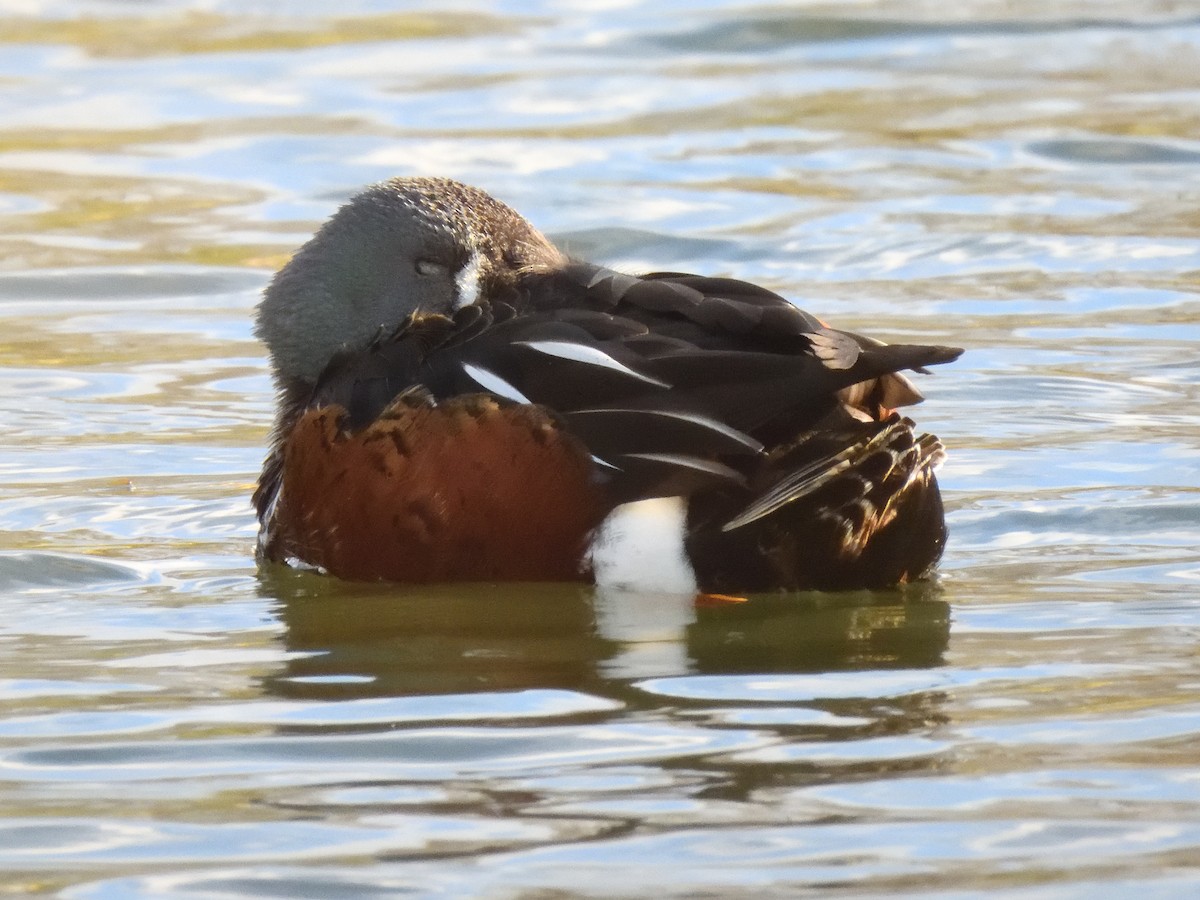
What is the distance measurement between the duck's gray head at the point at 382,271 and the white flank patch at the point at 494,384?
78 cm

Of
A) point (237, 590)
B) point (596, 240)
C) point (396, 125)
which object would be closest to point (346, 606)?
point (237, 590)

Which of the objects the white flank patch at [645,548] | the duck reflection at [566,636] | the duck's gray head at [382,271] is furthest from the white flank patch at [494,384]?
the duck's gray head at [382,271]

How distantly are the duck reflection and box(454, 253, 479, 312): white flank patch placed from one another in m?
0.96

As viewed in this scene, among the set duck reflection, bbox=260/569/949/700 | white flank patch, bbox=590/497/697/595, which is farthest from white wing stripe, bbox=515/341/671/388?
duck reflection, bbox=260/569/949/700

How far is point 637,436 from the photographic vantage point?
17.0 feet

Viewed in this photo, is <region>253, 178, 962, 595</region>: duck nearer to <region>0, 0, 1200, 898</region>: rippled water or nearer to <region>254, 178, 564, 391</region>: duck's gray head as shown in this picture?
<region>0, 0, 1200, 898</region>: rippled water

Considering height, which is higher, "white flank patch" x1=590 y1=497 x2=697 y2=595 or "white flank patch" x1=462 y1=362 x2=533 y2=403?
"white flank patch" x1=462 y1=362 x2=533 y2=403

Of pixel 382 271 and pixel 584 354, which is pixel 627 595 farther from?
pixel 382 271

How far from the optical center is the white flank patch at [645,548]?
208 inches

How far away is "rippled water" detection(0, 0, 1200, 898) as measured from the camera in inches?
155

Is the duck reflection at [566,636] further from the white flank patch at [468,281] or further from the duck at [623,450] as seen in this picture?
the white flank patch at [468,281]

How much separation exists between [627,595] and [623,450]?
437 mm

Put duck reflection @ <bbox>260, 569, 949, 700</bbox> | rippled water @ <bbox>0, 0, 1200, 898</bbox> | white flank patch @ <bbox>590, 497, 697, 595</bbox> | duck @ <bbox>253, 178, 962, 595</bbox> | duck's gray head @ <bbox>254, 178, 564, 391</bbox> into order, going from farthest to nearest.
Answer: duck's gray head @ <bbox>254, 178, 564, 391</bbox> → white flank patch @ <bbox>590, 497, 697, 595</bbox> → duck @ <bbox>253, 178, 962, 595</bbox> → duck reflection @ <bbox>260, 569, 949, 700</bbox> → rippled water @ <bbox>0, 0, 1200, 898</bbox>

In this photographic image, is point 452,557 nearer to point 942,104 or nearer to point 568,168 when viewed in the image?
point 568,168
